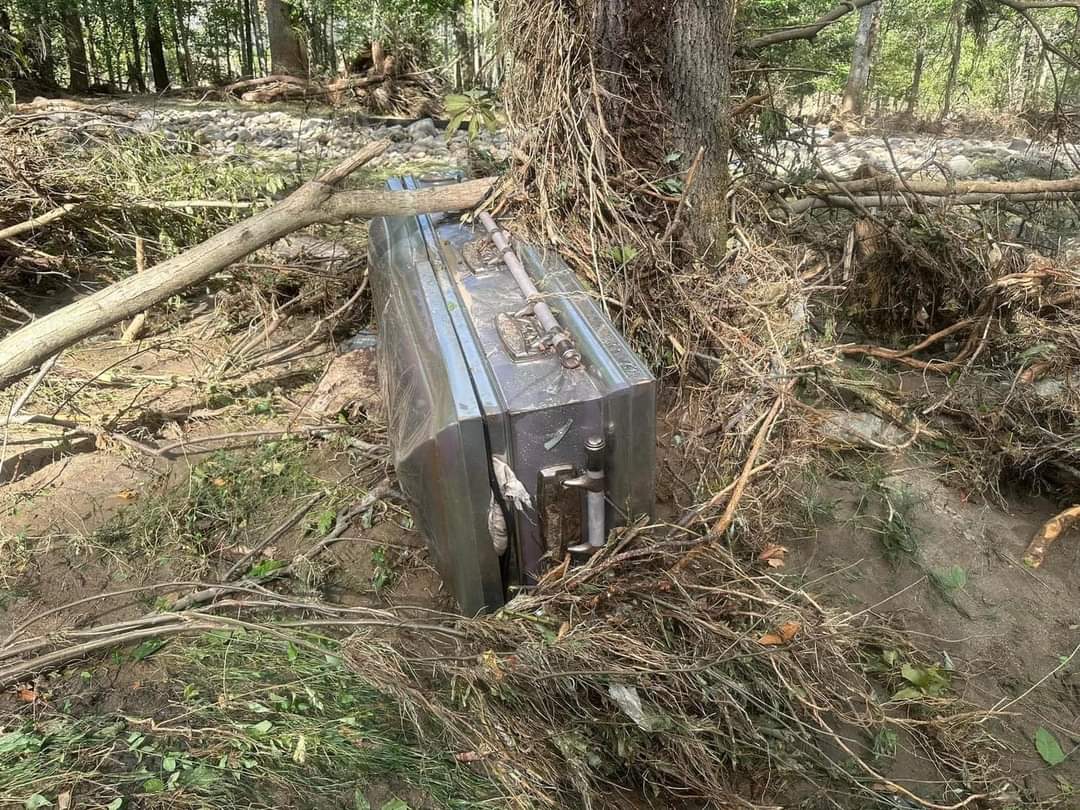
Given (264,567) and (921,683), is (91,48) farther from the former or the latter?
(921,683)

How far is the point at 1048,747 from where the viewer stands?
6.63 ft

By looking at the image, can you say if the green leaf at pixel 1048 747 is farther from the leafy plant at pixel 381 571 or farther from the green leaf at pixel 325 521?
the green leaf at pixel 325 521

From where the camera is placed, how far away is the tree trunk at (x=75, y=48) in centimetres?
1234

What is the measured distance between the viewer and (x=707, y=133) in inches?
130

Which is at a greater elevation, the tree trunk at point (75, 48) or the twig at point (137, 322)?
the tree trunk at point (75, 48)

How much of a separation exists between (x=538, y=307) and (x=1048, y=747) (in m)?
1.95

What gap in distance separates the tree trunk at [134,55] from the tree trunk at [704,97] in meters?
13.5

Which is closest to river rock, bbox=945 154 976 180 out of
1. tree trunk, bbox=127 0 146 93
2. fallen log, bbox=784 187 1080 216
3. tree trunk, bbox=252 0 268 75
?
fallen log, bbox=784 187 1080 216

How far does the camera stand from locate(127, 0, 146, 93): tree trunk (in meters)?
13.6

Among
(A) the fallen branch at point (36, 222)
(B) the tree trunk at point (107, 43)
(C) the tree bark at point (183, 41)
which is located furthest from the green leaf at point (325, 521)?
(C) the tree bark at point (183, 41)

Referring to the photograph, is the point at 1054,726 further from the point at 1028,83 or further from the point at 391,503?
the point at 1028,83

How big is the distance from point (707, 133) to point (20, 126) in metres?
3.84

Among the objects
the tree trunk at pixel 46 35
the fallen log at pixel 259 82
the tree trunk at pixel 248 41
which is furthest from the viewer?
the tree trunk at pixel 248 41

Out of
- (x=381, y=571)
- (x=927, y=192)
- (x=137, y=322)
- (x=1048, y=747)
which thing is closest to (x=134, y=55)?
(x=137, y=322)
